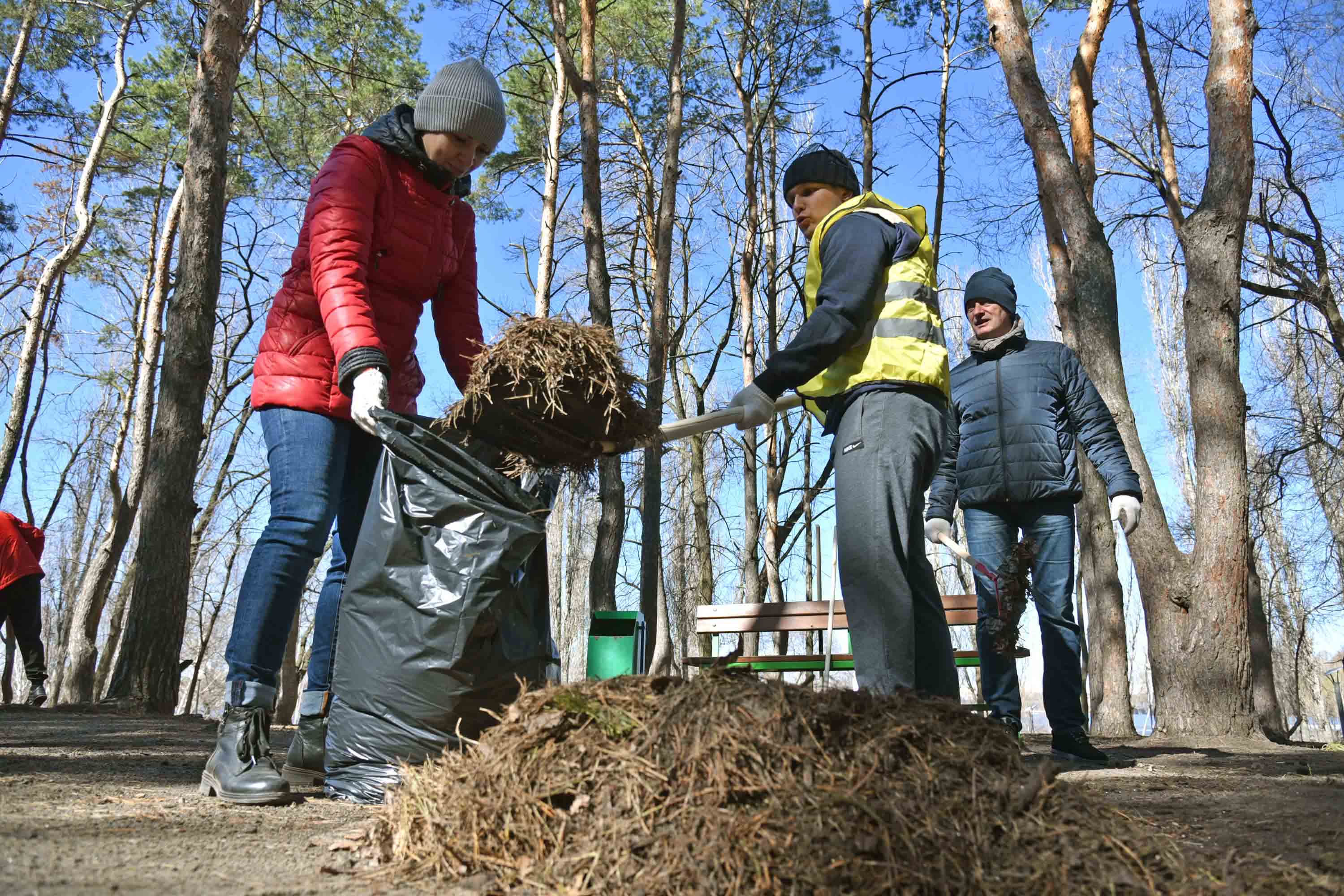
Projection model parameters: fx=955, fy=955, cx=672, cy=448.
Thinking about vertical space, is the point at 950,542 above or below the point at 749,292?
below

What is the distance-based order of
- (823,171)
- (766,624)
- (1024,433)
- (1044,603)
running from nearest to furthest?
(823,171), (1044,603), (1024,433), (766,624)

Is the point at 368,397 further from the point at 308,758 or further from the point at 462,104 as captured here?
the point at 308,758

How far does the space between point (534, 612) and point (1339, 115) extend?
1667 cm

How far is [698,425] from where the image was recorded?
→ 276 cm

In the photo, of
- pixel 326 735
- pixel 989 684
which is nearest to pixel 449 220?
pixel 326 735

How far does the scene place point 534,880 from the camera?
1.50 m

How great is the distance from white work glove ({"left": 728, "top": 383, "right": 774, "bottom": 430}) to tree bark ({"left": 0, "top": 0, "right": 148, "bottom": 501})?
12.6 metres

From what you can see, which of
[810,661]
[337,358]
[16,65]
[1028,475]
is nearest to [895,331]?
[337,358]

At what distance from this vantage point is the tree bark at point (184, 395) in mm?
5926

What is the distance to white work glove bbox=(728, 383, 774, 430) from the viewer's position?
2.77 meters

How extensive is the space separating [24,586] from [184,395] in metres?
2.43

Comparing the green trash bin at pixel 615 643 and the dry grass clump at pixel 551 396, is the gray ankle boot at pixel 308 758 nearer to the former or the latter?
the dry grass clump at pixel 551 396

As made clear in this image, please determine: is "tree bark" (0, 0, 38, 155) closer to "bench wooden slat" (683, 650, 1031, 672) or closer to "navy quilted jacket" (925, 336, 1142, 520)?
"bench wooden slat" (683, 650, 1031, 672)

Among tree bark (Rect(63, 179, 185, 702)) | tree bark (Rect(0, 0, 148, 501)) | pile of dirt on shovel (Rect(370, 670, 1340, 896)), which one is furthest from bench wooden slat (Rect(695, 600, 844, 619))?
tree bark (Rect(0, 0, 148, 501))
